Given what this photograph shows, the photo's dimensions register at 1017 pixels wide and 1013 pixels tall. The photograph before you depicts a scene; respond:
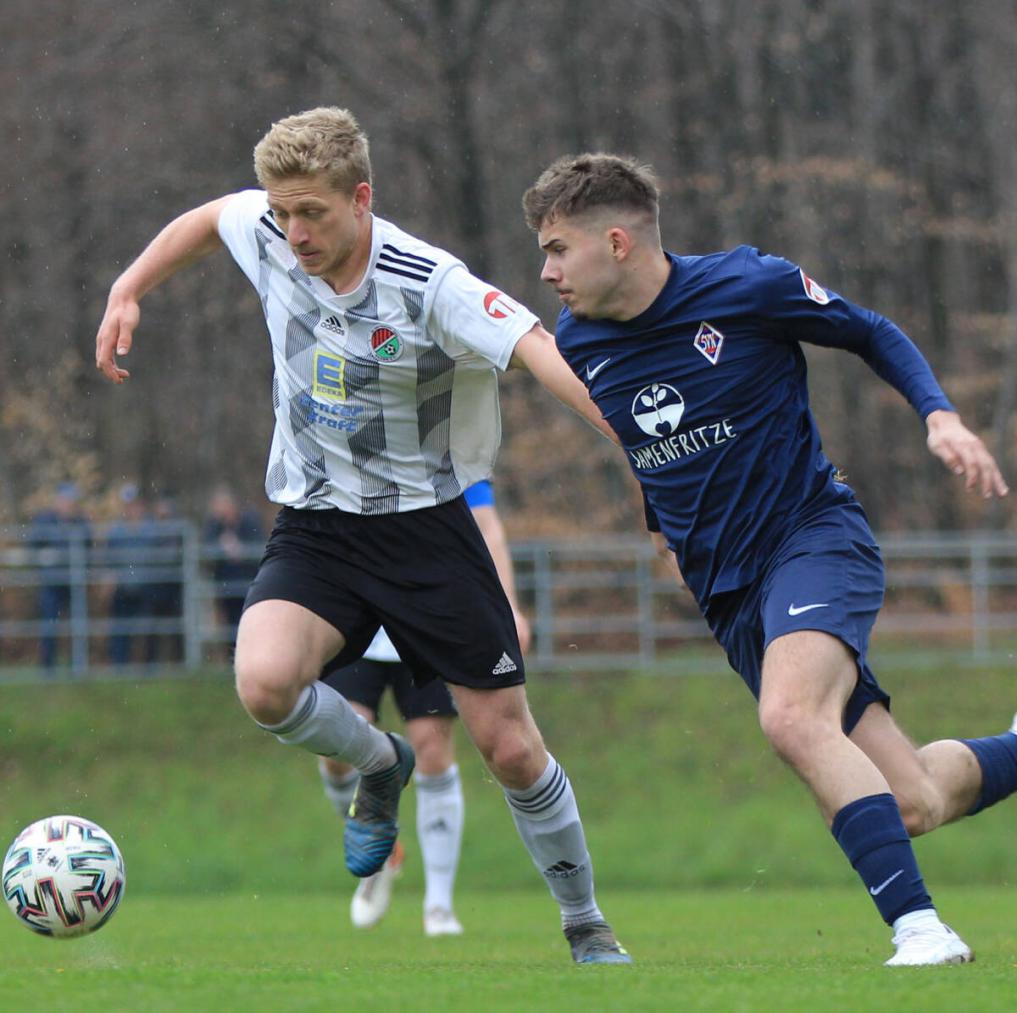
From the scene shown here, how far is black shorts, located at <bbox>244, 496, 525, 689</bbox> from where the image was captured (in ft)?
19.6

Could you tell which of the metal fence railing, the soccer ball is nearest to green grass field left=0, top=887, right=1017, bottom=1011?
the soccer ball

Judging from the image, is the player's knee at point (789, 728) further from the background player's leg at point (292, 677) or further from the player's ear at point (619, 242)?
the background player's leg at point (292, 677)

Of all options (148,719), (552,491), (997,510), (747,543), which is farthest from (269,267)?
(997,510)

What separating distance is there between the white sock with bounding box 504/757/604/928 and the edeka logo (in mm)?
1366

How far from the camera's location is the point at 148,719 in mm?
17453

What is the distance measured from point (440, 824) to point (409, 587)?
327cm

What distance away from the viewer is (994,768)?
19.8ft

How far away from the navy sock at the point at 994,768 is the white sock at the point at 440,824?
3.46 m

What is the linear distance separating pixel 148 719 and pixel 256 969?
12.5 meters

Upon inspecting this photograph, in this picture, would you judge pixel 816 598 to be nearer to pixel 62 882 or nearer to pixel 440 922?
pixel 62 882

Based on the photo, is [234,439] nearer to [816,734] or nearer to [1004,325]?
[1004,325]

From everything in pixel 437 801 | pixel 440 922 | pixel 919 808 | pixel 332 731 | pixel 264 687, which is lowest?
pixel 440 922

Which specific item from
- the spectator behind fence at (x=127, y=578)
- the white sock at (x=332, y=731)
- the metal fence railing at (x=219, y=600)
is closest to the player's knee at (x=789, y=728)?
the white sock at (x=332, y=731)

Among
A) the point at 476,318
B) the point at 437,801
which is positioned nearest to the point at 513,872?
the point at 437,801
